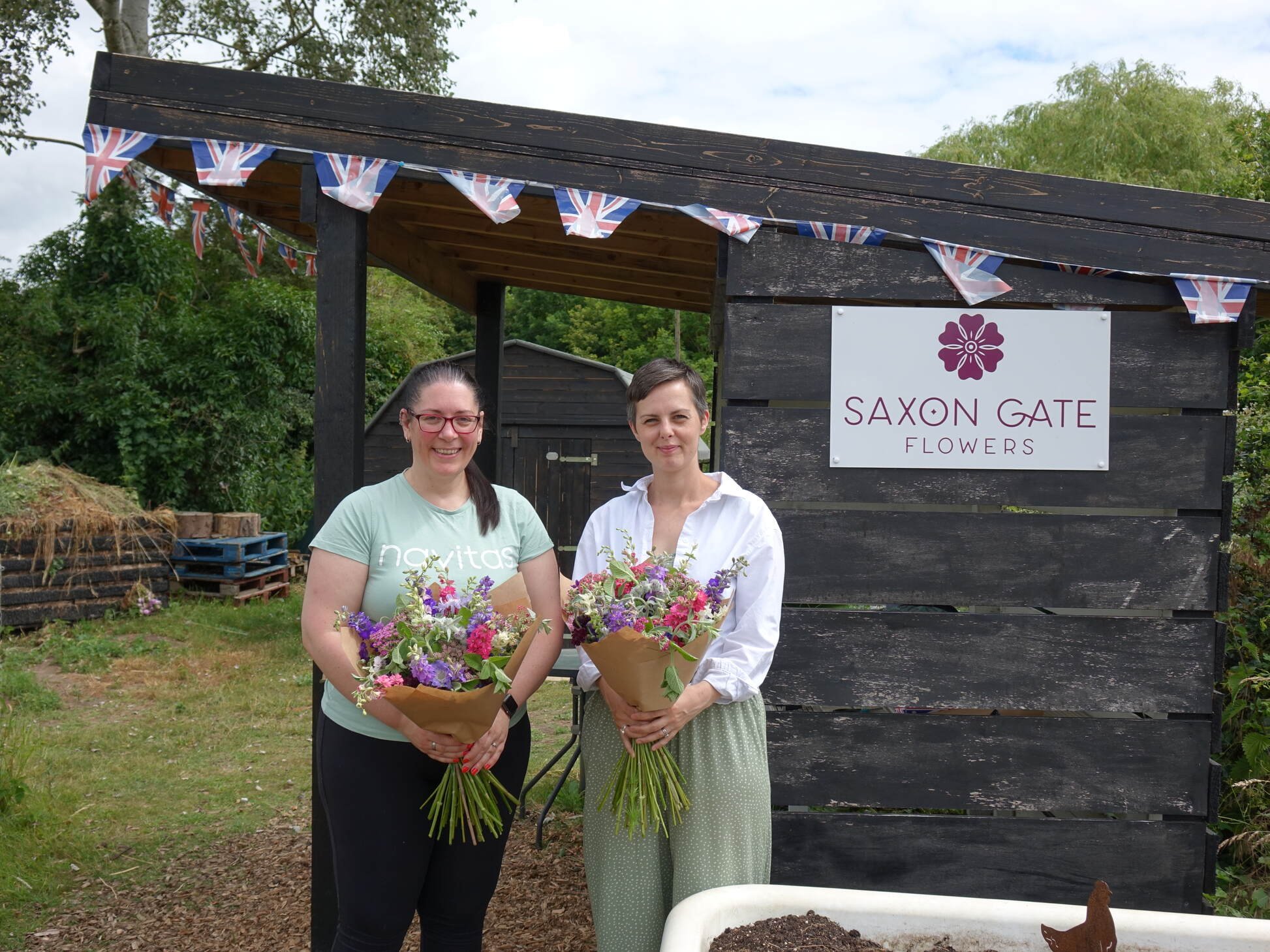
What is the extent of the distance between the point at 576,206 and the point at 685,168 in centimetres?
38

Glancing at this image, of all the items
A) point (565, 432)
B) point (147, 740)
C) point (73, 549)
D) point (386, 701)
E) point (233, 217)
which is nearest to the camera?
point (386, 701)

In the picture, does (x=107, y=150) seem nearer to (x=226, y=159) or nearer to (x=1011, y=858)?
(x=226, y=159)

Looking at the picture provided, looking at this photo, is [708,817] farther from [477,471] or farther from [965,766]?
[965,766]

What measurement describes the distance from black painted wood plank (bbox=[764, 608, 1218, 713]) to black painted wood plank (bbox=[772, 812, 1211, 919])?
41 cm

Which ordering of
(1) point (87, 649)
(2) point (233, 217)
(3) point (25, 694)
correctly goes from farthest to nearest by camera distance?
(1) point (87, 649), (3) point (25, 694), (2) point (233, 217)

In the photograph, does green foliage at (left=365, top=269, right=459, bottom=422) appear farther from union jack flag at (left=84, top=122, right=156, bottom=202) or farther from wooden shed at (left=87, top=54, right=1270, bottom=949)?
wooden shed at (left=87, top=54, right=1270, bottom=949)

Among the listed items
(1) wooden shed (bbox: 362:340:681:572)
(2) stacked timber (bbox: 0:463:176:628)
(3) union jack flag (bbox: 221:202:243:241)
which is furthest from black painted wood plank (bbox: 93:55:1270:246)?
(1) wooden shed (bbox: 362:340:681:572)

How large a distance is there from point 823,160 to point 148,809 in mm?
4600

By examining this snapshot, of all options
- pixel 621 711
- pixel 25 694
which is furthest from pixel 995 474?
pixel 25 694

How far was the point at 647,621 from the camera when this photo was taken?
213 centimetres

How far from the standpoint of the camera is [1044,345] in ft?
11.1

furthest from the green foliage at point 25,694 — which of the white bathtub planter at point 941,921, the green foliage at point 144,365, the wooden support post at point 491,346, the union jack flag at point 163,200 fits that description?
the white bathtub planter at point 941,921

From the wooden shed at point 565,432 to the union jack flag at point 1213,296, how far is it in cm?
1042

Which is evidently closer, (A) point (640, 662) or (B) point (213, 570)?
(A) point (640, 662)
